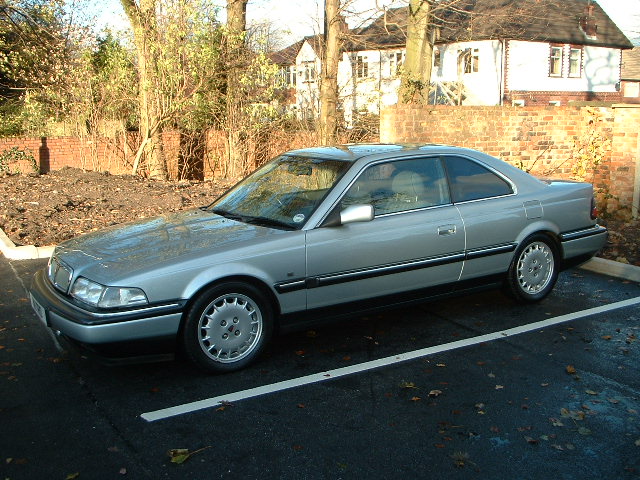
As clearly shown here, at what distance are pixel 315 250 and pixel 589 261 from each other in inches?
150

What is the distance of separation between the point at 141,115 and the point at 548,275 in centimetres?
1335

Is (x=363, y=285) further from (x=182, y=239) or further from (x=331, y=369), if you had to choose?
(x=182, y=239)

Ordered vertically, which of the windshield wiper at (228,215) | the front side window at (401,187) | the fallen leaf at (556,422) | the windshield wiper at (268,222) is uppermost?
the front side window at (401,187)

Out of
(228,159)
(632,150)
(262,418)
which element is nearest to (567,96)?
(228,159)

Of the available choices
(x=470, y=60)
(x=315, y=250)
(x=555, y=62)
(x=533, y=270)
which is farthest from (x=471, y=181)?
(x=555, y=62)

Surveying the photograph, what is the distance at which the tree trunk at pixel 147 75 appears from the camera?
→ 16.6 m

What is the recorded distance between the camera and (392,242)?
5535mm

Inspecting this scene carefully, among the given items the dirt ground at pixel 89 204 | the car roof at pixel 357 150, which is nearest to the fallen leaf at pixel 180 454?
the car roof at pixel 357 150

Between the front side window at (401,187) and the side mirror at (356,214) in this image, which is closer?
the side mirror at (356,214)

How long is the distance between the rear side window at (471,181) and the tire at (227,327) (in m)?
2.10

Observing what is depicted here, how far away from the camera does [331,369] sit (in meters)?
5.11

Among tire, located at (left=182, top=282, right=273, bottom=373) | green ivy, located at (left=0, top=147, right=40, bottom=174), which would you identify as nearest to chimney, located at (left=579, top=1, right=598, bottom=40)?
green ivy, located at (left=0, top=147, right=40, bottom=174)

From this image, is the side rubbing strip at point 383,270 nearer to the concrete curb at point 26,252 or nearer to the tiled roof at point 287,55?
the concrete curb at point 26,252

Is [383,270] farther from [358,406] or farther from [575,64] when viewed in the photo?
[575,64]
